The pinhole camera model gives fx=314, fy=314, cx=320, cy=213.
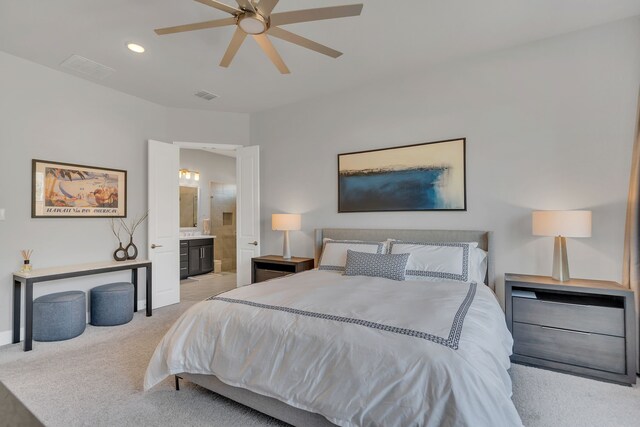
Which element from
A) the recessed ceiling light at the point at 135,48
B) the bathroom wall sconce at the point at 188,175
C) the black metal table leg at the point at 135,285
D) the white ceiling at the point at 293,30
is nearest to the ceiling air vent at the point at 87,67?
the white ceiling at the point at 293,30

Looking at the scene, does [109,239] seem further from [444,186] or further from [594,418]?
[594,418]

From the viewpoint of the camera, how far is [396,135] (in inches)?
151

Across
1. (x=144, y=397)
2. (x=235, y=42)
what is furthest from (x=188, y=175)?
(x=144, y=397)

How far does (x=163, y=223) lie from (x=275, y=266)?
1.75 m

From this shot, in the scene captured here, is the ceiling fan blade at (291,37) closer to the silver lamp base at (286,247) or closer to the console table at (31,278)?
the silver lamp base at (286,247)

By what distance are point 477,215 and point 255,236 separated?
10.0 feet

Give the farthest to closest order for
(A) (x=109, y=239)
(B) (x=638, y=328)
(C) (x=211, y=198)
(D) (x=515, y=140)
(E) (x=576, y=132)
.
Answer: (C) (x=211, y=198) → (A) (x=109, y=239) → (D) (x=515, y=140) → (E) (x=576, y=132) → (B) (x=638, y=328)

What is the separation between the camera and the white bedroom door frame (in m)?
4.78

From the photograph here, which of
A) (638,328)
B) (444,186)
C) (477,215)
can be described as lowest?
(638,328)

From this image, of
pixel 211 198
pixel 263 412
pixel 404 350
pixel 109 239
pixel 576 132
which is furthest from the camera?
pixel 211 198

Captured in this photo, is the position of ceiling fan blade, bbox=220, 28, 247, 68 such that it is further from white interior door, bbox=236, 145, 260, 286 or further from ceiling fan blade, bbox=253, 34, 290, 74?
white interior door, bbox=236, 145, 260, 286

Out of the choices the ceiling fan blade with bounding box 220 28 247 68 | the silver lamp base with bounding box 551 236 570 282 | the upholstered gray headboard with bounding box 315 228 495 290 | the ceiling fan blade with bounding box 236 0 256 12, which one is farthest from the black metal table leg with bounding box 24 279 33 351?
the silver lamp base with bounding box 551 236 570 282

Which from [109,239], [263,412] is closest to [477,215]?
[263,412]

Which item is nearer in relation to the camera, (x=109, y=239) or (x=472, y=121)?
(x=472, y=121)
